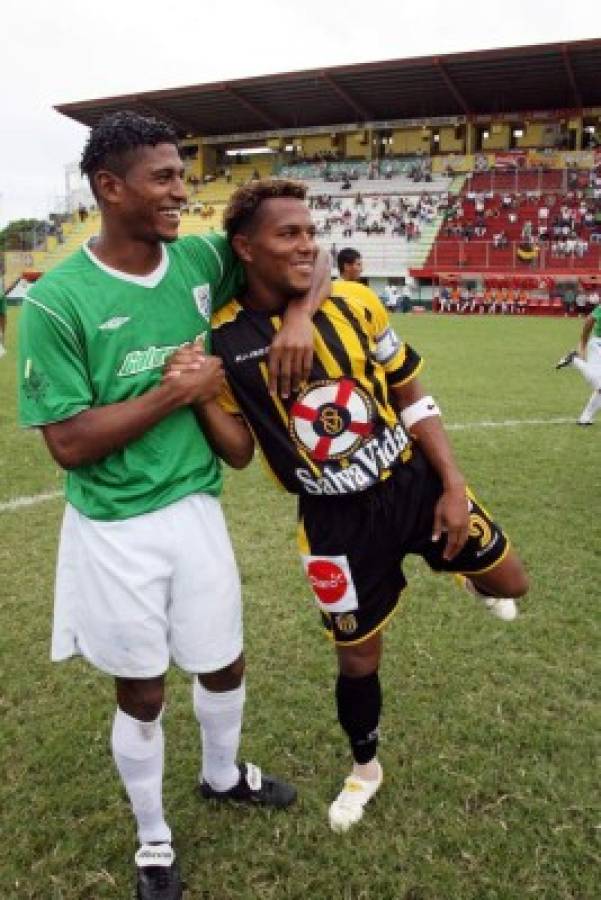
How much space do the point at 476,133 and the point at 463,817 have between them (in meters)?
52.7

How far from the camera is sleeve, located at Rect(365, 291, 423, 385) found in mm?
2639

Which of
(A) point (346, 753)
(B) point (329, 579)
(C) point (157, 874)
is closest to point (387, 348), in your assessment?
(B) point (329, 579)

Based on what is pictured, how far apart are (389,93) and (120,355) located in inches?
1934

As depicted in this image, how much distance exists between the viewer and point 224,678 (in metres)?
2.72

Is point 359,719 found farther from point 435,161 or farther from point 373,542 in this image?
point 435,161

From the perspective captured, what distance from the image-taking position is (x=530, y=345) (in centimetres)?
1903

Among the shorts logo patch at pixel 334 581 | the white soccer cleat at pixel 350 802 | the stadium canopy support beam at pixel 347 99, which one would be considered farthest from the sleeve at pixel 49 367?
the stadium canopy support beam at pixel 347 99

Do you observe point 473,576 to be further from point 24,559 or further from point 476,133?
point 476,133

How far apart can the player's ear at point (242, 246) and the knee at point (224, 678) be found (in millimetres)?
1327

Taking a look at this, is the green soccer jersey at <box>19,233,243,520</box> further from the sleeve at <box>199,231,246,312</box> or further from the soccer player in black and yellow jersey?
the soccer player in black and yellow jersey

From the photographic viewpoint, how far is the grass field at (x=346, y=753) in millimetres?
2604

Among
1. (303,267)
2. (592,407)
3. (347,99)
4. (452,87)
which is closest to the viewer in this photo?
(303,267)

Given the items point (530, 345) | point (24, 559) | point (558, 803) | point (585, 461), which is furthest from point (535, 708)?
point (530, 345)

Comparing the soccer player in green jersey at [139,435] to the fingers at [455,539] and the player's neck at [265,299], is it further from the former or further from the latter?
the fingers at [455,539]
